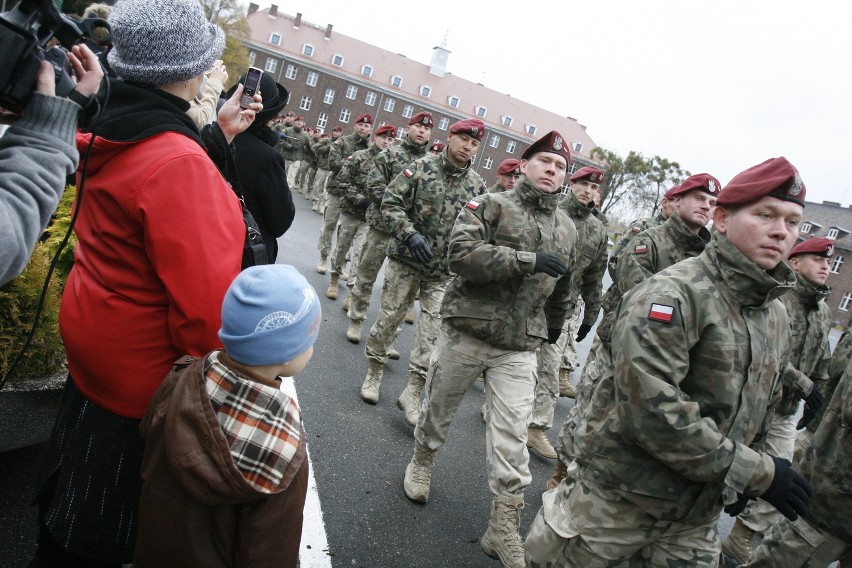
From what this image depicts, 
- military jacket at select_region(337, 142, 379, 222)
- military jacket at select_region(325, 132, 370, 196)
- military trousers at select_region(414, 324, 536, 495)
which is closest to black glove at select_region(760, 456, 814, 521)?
military trousers at select_region(414, 324, 536, 495)

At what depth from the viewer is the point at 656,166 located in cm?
5462

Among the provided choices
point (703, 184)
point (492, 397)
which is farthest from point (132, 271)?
point (703, 184)

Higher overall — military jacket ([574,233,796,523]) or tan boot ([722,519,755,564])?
military jacket ([574,233,796,523])

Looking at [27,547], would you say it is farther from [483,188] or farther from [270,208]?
[483,188]

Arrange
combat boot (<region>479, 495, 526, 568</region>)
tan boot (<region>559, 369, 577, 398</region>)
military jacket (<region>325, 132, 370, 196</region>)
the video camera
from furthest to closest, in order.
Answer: military jacket (<region>325, 132, 370, 196</region>)
tan boot (<region>559, 369, 577, 398</region>)
combat boot (<region>479, 495, 526, 568</region>)
the video camera

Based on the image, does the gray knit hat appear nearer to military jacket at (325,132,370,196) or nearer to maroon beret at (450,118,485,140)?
maroon beret at (450,118,485,140)

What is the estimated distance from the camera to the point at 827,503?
3135 millimetres

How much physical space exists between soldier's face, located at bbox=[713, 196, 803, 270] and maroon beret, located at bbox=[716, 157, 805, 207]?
29 millimetres

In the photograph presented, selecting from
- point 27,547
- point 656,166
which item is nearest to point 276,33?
point 656,166

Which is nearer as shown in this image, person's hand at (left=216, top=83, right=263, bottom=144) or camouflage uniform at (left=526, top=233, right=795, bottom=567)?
camouflage uniform at (left=526, top=233, right=795, bottom=567)

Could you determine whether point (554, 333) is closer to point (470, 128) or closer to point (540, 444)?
point (540, 444)

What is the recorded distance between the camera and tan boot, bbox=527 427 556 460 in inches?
206

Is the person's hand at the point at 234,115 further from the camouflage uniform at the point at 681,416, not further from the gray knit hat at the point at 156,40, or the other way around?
the camouflage uniform at the point at 681,416

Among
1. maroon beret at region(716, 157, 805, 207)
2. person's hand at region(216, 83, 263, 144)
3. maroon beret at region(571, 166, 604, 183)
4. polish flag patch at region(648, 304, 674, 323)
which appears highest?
maroon beret at region(571, 166, 604, 183)
